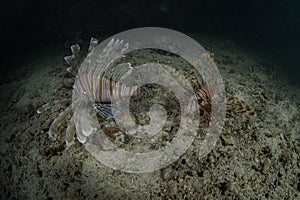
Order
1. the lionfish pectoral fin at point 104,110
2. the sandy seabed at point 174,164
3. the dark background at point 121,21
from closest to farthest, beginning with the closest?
the sandy seabed at point 174,164, the lionfish pectoral fin at point 104,110, the dark background at point 121,21

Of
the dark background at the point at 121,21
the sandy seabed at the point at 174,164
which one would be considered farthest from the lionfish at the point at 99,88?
the dark background at the point at 121,21

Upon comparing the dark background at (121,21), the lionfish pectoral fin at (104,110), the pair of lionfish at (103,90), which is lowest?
the dark background at (121,21)

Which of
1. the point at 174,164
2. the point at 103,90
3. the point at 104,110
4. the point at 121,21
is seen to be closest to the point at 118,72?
the point at 103,90

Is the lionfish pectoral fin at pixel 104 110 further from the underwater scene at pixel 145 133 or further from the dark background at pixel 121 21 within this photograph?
the dark background at pixel 121 21

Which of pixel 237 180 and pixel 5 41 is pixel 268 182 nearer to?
pixel 237 180

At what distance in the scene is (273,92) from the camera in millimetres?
4742

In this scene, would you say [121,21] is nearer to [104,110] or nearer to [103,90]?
[103,90]

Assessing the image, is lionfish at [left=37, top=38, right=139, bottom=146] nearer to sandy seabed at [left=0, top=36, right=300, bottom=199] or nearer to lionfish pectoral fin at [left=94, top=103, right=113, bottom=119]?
lionfish pectoral fin at [left=94, top=103, right=113, bottom=119]

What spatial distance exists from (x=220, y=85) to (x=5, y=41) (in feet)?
31.0

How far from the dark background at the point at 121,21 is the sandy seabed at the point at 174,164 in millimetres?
4720

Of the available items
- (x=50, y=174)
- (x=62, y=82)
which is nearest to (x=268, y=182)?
(x=50, y=174)

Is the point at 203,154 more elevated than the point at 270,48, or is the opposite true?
the point at 203,154

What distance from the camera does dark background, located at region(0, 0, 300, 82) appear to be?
31.6ft

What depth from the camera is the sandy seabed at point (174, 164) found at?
2631 millimetres
